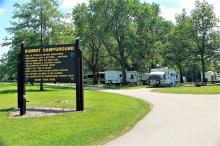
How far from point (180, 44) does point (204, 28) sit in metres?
5.48

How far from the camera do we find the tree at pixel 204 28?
78188 mm

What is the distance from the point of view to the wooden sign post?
23.2m

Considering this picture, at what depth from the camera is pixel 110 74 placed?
76.4 metres

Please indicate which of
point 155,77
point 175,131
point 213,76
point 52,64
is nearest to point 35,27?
point 155,77

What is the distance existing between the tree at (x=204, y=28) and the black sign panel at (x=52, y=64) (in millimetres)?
57079

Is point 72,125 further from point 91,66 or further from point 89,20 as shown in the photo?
point 91,66

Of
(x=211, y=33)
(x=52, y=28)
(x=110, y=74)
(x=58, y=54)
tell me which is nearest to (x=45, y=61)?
(x=58, y=54)

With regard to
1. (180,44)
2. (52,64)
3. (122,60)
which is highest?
(180,44)

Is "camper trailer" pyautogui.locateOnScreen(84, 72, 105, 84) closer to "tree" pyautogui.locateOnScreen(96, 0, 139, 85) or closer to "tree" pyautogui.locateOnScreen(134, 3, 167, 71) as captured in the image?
"tree" pyautogui.locateOnScreen(134, 3, 167, 71)

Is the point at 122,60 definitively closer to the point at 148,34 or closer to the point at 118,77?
the point at 118,77

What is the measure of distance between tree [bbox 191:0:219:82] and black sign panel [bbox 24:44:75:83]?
57.1 metres

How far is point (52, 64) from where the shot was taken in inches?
923

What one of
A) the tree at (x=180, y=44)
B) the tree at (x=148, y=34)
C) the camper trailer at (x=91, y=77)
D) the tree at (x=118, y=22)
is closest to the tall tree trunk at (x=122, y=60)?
the tree at (x=118, y=22)

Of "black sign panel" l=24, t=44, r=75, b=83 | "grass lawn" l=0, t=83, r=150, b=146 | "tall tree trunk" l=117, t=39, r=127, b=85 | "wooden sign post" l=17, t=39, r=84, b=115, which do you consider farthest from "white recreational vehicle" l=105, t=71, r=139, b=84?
"grass lawn" l=0, t=83, r=150, b=146
